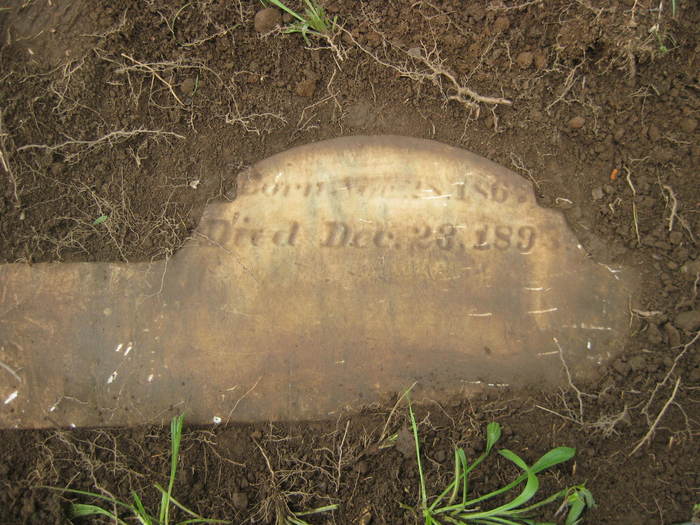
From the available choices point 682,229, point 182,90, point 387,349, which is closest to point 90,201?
point 182,90

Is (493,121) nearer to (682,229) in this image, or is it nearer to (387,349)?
(682,229)

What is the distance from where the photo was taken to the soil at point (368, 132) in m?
1.46

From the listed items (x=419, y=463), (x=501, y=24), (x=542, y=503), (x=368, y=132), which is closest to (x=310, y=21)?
(x=368, y=132)

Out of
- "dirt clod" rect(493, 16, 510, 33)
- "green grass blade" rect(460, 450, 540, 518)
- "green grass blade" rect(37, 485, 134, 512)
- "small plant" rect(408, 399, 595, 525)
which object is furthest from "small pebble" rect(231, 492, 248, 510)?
"dirt clod" rect(493, 16, 510, 33)

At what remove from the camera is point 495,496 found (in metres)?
1.45

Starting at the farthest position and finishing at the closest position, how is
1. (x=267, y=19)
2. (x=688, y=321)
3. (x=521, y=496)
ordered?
(x=267, y=19)
(x=688, y=321)
(x=521, y=496)

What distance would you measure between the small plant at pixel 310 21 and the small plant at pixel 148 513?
49.1 inches

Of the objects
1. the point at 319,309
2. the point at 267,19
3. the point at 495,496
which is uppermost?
the point at 267,19

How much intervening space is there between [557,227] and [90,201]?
1475mm

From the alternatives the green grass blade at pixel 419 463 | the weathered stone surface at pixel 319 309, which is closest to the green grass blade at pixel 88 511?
the weathered stone surface at pixel 319 309

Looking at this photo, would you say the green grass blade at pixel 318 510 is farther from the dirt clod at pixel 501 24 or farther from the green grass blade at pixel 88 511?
the dirt clod at pixel 501 24

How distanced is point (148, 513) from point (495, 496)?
102 centimetres

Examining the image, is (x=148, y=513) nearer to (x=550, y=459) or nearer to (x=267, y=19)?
(x=550, y=459)

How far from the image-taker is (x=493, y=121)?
62.4 inches
